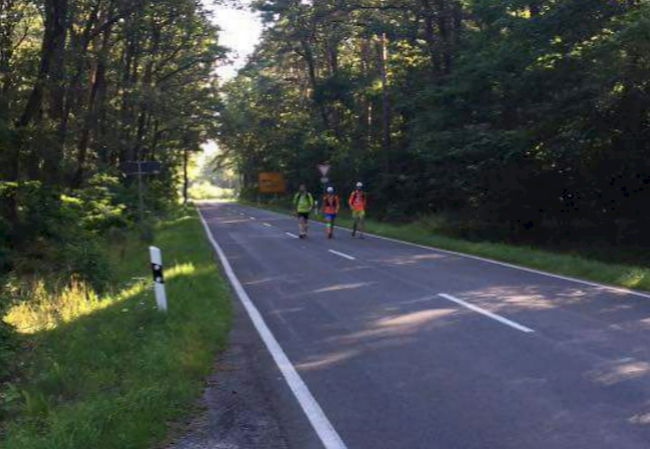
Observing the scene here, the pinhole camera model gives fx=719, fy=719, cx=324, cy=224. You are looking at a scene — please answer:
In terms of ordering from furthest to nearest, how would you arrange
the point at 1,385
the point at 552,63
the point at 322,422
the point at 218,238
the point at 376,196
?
the point at 376,196 → the point at 218,238 → the point at 552,63 → the point at 1,385 → the point at 322,422

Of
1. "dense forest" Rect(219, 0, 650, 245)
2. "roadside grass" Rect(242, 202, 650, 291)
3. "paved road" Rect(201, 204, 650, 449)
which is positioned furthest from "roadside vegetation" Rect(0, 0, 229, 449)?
"dense forest" Rect(219, 0, 650, 245)

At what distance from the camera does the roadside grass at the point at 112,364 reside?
17.2ft

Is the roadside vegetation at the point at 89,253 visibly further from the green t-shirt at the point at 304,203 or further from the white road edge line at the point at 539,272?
the white road edge line at the point at 539,272

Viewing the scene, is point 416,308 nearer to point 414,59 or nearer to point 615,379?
point 615,379

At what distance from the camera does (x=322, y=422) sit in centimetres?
558

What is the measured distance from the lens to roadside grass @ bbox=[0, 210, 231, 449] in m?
5.24

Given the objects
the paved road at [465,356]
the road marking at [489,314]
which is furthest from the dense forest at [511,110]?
the road marking at [489,314]

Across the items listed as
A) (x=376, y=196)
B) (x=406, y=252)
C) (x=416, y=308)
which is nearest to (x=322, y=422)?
(x=416, y=308)

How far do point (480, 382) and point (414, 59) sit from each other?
106 ft

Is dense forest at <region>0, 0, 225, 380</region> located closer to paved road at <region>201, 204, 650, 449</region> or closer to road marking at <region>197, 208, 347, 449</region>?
road marking at <region>197, 208, 347, 449</region>

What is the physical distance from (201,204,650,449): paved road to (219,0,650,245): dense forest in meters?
8.85

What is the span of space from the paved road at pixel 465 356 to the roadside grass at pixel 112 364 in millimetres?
980

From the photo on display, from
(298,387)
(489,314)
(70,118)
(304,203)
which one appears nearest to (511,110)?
(304,203)

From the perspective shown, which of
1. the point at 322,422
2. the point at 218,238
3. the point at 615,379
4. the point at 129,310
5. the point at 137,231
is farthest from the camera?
the point at 137,231
